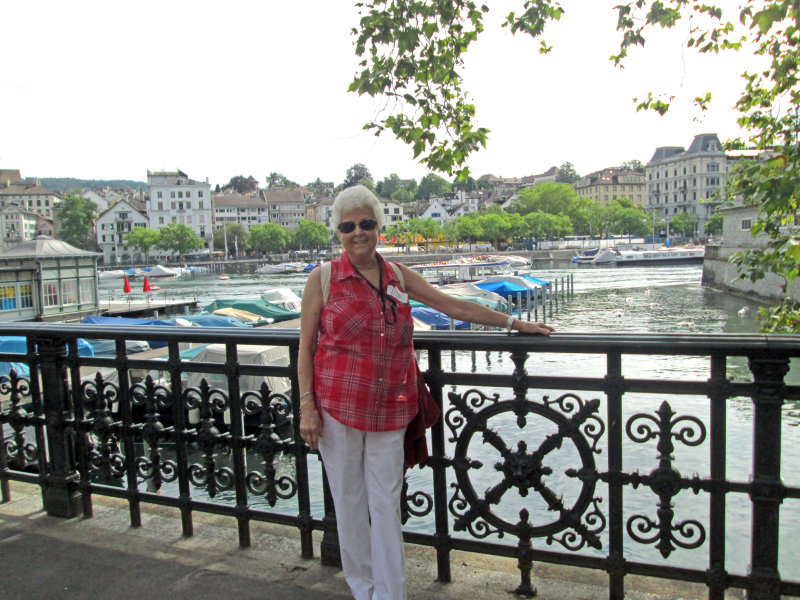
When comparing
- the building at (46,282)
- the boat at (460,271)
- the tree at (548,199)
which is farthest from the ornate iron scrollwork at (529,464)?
the tree at (548,199)

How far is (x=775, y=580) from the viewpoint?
8.63 feet

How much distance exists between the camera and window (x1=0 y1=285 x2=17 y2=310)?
37.3 meters

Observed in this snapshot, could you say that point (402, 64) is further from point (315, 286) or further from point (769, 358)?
point (769, 358)

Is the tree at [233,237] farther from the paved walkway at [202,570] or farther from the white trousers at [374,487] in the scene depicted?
the white trousers at [374,487]

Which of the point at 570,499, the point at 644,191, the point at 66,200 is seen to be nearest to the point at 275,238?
the point at 66,200

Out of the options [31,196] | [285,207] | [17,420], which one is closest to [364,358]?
[17,420]

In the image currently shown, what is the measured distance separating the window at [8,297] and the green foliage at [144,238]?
298 ft

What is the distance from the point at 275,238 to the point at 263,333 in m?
133

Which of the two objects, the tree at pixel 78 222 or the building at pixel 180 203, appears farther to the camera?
the tree at pixel 78 222

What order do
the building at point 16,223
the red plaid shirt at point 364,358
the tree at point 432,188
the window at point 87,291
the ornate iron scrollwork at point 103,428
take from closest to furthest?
1. the red plaid shirt at point 364,358
2. the ornate iron scrollwork at point 103,428
3. the window at point 87,291
4. the building at point 16,223
5. the tree at point 432,188

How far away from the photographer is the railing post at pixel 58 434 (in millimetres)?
4078

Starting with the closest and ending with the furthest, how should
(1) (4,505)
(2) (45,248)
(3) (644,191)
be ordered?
(1) (4,505), (2) (45,248), (3) (644,191)

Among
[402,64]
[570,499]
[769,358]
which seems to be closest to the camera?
[769,358]

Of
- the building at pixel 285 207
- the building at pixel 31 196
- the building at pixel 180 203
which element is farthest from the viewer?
the building at pixel 31 196
